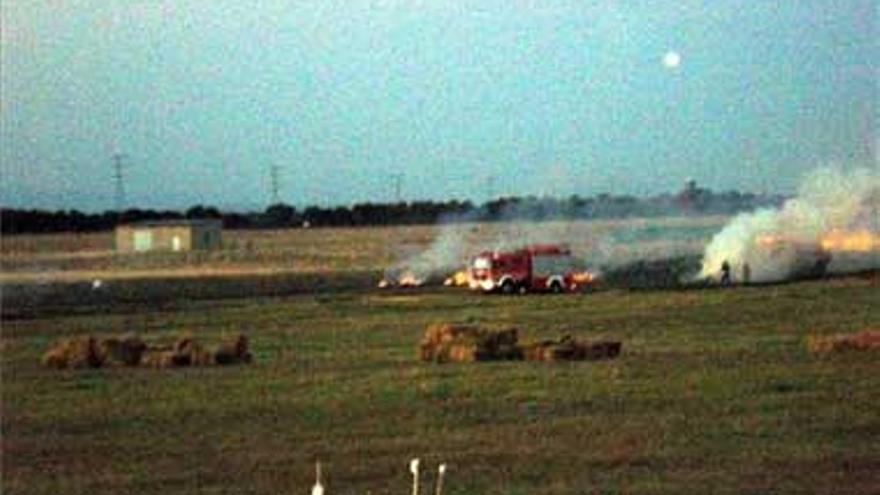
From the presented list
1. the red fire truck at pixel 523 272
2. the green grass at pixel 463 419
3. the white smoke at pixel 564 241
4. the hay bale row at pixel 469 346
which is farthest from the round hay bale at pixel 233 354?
the white smoke at pixel 564 241

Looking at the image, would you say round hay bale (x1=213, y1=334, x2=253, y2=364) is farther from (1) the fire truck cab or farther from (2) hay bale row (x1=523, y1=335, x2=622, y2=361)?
(1) the fire truck cab

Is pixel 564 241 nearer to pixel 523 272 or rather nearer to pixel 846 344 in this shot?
pixel 523 272

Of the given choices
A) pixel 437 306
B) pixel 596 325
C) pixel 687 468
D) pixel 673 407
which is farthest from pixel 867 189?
pixel 687 468

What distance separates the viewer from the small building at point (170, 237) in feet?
480

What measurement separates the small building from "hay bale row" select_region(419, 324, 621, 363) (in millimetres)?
102902

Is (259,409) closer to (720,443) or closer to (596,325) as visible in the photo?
(720,443)

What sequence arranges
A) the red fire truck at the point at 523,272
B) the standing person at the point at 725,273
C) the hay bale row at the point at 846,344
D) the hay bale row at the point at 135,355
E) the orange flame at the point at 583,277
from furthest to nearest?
the standing person at the point at 725,273, the orange flame at the point at 583,277, the red fire truck at the point at 523,272, the hay bale row at the point at 135,355, the hay bale row at the point at 846,344

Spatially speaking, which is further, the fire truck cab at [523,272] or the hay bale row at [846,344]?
the fire truck cab at [523,272]

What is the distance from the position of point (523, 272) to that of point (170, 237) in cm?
7069

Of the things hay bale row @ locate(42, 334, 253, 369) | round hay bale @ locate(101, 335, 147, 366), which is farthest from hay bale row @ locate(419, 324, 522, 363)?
round hay bale @ locate(101, 335, 147, 366)

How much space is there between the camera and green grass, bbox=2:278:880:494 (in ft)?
72.6

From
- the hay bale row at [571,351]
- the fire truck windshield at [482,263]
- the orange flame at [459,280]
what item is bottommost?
the orange flame at [459,280]

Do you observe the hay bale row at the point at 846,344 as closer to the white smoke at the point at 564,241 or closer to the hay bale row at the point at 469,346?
the hay bale row at the point at 469,346

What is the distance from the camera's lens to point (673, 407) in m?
29.7
